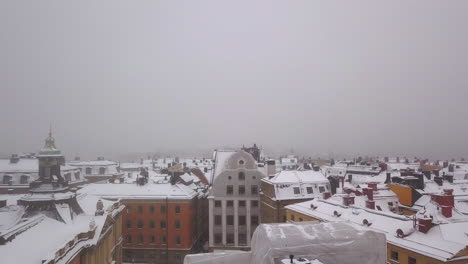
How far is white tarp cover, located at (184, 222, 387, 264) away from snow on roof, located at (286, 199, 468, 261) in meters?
9.83

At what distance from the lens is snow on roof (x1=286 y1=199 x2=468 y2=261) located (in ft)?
84.9

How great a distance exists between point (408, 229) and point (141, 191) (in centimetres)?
4030

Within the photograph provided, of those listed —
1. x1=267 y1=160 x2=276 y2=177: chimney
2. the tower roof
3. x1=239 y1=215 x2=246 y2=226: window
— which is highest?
the tower roof

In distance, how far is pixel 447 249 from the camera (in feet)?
84.1

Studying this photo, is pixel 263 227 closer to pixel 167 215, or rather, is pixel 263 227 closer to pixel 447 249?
pixel 447 249

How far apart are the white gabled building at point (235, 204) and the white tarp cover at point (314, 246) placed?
39.7 m

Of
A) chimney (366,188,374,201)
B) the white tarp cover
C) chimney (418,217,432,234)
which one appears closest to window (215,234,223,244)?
chimney (366,188,374,201)

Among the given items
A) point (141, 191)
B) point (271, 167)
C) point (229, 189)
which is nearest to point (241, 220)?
point (229, 189)

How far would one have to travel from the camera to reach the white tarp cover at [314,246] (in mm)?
17594

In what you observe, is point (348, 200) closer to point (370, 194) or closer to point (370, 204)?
point (370, 204)

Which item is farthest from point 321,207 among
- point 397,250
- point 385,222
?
point 397,250

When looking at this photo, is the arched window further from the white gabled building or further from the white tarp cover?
the white tarp cover

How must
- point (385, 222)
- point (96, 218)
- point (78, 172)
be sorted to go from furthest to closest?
1. point (78, 172)
2. point (96, 218)
3. point (385, 222)

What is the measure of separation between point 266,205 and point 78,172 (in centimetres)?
4941
